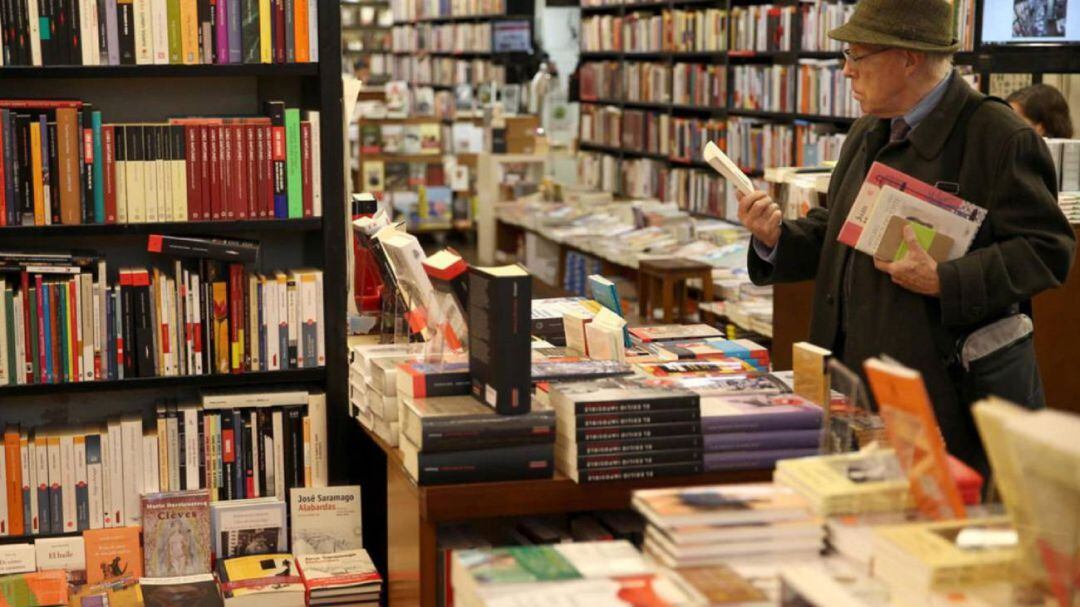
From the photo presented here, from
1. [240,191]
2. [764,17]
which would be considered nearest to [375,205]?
[240,191]

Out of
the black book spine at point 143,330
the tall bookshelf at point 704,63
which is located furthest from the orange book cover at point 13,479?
the tall bookshelf at point 704,63

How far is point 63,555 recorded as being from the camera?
3.61 m

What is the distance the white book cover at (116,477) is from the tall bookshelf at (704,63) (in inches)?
204

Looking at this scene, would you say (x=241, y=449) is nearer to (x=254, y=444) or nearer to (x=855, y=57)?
(x=254, y=444)

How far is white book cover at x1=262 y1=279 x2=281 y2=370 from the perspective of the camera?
3656 millimetres

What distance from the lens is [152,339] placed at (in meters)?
3.59

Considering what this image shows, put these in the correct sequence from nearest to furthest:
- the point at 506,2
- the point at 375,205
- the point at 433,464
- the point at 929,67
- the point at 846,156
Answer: the point at 433,464 → the point at 929,67 → the point at 846,156 → the point at 375,205 → the point at 506,2

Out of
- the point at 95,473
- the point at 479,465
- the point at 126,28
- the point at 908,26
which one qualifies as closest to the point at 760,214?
the point at 908,26

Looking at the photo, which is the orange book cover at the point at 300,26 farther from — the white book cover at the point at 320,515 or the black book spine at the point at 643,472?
the black book spine at the point at 643,472

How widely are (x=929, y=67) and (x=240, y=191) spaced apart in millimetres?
1717

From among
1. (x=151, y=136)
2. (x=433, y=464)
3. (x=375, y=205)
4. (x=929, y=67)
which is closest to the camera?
(x=433, y=464)

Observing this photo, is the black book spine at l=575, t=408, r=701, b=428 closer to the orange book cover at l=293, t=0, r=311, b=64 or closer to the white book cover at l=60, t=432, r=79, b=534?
the orange book cover at l=293, t=0, r=311, b=64

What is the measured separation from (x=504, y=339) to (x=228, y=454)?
1.45m

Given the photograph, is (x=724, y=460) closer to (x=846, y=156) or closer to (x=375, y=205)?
(x=846, y=156)
